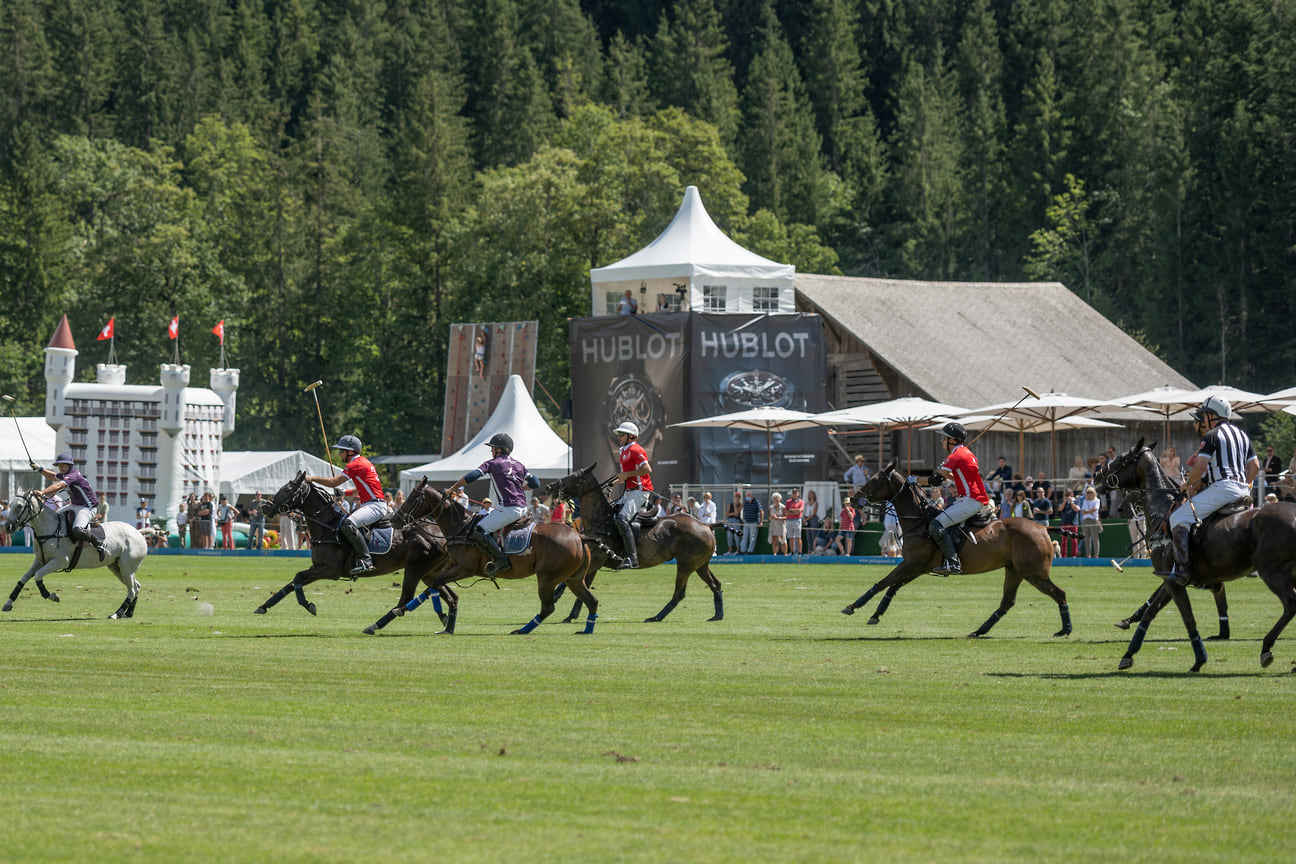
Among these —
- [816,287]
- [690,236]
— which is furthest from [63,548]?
[816,287]

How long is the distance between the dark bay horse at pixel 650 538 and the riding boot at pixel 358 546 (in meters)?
2.31

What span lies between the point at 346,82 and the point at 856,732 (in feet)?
293

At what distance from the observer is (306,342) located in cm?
8875

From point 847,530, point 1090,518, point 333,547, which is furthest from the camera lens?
point 847,530

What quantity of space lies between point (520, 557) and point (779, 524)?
81.7 feet

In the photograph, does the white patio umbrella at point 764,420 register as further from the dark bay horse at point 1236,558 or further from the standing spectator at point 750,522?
the dark bay horse at point 1236,558

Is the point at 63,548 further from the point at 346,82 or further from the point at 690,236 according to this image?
the point at 346,82

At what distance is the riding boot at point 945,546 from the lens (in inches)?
767

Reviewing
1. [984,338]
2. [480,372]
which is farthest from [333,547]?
[984,338]

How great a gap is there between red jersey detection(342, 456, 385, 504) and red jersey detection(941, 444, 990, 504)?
656cm

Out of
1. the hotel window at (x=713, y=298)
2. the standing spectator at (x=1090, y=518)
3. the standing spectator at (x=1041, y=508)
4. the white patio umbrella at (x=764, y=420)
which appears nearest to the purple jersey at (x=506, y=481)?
the standing spectator at (x=1090, y=518)

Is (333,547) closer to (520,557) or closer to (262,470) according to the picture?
(520,557)

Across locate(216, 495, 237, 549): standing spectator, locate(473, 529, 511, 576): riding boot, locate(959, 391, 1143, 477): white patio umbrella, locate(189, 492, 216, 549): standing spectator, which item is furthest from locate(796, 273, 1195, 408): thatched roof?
locate(473, 529, 511, 576): riding boot

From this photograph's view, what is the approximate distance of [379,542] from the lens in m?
20.5
